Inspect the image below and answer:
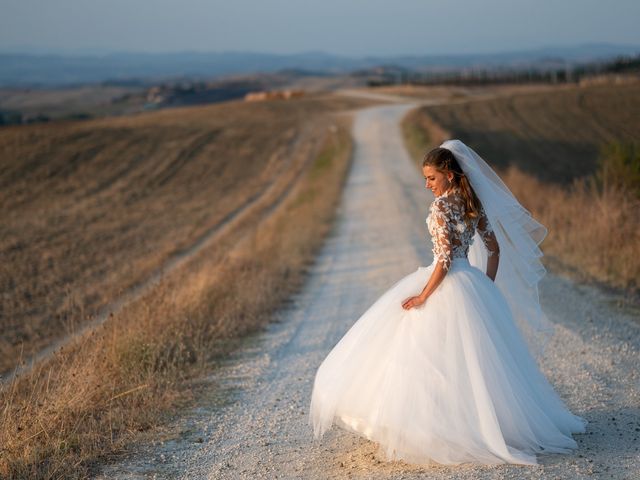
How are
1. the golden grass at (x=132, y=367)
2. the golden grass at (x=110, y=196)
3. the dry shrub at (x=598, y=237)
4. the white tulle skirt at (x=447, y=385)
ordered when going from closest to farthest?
1. the white tulle skirt at (x=447, y=385)
2. the golden grass at (x=132, y=367)
3. the dry shrub at (x=598, y=237)
4. the golden grass at (x=110, y=196)

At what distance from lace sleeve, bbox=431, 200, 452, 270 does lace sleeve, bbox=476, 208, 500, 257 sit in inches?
15.0

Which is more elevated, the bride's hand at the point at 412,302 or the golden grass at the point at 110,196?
the bride's hand at the point at 412,302

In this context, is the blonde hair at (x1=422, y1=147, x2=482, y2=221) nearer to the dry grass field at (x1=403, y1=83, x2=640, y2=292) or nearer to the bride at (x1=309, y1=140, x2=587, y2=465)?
the bride at (x1=309, y1=140, x2=587, y2=465)

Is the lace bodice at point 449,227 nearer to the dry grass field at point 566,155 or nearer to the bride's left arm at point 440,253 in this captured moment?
the bride's left arm at point 440,253

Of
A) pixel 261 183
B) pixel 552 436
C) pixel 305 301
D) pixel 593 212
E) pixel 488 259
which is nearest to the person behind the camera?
pixel 552 436

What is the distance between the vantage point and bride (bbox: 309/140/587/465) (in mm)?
4547

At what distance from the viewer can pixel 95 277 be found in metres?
16.2

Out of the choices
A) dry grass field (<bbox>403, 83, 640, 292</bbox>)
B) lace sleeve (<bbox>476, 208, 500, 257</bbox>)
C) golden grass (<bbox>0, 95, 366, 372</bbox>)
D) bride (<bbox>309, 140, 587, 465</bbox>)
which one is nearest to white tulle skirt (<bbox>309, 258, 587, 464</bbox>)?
bride (<bbox>309, 140, 587, 465</bbox>)

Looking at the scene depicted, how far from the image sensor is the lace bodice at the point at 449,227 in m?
4.82

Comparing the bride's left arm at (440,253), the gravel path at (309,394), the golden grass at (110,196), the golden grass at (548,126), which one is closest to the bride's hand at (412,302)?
the bride's left arm at (440,253)

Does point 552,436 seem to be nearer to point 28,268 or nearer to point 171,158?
point 28,268

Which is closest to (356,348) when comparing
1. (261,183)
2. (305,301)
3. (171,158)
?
(305,301)

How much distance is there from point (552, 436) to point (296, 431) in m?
1.93

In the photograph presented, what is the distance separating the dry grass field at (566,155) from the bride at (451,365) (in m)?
5.81
